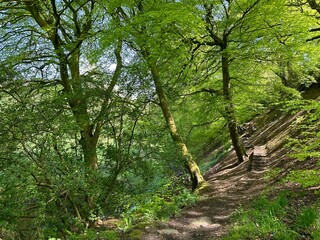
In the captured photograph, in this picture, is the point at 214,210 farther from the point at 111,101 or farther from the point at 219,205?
the point at 111,101

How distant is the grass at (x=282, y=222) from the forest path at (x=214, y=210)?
60 centimetres

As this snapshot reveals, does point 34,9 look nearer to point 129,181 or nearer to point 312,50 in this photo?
point 129,181

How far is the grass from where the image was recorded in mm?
3611

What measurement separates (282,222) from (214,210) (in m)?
2.97

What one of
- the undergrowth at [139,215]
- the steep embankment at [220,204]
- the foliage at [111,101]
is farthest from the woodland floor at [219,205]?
the foliage at [111,101]

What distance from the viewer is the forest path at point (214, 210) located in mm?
5465

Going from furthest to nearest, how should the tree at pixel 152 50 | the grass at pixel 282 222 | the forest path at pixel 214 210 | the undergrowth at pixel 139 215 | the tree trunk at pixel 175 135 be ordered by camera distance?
the tree trunk at pixel 175 135
the tree at pixel 152 50
the forest path at pixel 214 210
the undergrowth at pixel 139 215
the grass at pixel 282 222

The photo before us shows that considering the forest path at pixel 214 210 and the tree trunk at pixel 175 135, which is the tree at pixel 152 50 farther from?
the forest path at pixel 214 210

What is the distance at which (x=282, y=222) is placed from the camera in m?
4.32

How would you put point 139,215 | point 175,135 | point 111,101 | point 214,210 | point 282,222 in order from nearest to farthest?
point 282,222 < point 139,215 < point 214,210 < point 111,101 < point 175,135

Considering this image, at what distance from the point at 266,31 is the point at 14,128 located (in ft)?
23.8

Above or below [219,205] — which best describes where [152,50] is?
above

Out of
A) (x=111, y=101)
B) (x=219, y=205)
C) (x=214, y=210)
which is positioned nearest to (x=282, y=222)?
(x=214, y=210)

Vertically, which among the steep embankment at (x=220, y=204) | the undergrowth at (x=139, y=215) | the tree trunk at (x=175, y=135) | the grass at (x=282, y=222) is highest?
the tree trunk at (x=175, y=135)
